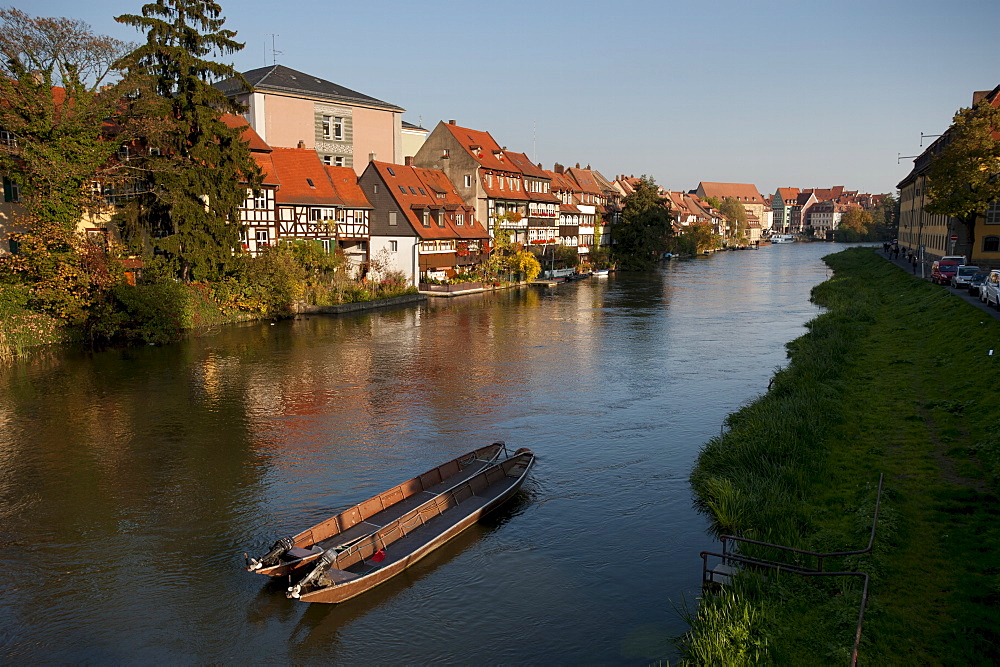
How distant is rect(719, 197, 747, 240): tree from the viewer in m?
153

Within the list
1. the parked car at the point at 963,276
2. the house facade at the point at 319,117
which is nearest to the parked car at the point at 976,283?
the parked car at the point at 963,276

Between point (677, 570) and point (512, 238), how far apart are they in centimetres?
5689

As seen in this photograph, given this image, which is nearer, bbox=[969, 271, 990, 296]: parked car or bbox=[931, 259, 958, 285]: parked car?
bbox=[969, 271, 990, 296]: parked car

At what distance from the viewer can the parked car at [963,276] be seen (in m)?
36.4

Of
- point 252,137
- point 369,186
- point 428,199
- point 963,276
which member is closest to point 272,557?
point 252,137

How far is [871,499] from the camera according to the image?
1319 centimetres

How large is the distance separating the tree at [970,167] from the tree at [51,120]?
44.2m

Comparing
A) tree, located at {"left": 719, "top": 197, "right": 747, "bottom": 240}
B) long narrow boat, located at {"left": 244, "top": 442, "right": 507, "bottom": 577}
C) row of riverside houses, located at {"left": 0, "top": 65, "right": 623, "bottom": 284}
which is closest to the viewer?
long narrow boat, located at {"left": 244, "top": 442, "right": 507, "bottom": 577}

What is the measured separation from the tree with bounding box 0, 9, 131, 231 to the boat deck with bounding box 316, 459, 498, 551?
22.8 metres

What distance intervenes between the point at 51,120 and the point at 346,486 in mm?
22497

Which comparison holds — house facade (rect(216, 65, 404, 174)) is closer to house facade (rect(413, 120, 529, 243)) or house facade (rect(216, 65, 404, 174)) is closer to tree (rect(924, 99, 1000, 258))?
house facade (rect(413, 120, 529, 243))

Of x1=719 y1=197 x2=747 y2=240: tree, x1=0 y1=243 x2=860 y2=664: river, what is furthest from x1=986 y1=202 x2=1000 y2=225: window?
x1=719 y1=197 x2=747 y2=240: tree

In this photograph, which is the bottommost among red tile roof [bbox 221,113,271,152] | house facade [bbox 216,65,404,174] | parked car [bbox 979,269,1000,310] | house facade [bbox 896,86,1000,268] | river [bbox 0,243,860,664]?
river [bbox 0,243,860,664]

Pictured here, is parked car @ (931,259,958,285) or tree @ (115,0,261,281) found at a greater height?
tree @ (115,0,261,281)
